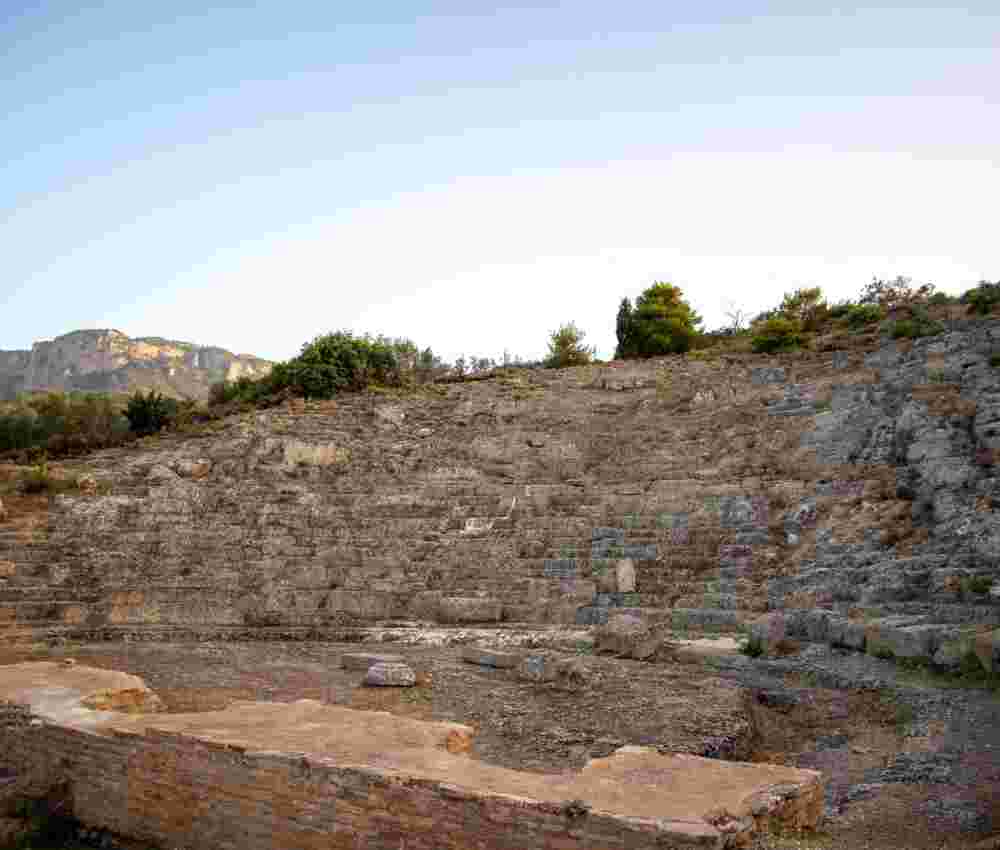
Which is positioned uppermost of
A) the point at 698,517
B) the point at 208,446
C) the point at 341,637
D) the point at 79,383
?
the point at 79,383

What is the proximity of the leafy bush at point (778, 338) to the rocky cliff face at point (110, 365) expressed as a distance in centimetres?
5926

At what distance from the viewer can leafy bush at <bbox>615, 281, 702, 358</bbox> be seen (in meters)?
32.0

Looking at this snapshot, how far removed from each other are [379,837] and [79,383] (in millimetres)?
80842

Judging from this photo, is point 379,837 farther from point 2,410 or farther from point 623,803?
point 2,410

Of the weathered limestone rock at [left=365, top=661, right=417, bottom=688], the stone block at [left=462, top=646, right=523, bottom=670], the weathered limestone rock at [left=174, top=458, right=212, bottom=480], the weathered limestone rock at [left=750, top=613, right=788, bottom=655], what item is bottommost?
the stone block at [left=462, top=646, right=523, bottom=670]

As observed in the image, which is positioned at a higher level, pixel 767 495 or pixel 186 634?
pixel 767 495

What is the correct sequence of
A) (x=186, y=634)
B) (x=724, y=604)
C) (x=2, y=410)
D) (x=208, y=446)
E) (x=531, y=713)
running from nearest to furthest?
1. (x=531, y=713)
2. (x=724, y=604)
3. (x=186, y=634)
4. (x=208, y=446)
5. (x=2, y=410)

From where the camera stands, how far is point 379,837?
5168 mm

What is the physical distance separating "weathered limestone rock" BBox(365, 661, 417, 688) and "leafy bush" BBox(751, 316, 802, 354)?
60.8 ft

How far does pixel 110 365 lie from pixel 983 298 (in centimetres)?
7766

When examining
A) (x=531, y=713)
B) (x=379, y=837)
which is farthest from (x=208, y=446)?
(x=379, y=837)

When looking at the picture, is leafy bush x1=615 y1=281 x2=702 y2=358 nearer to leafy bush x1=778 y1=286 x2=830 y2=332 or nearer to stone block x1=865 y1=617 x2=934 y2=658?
leafy bush x1=778 y1=286 x2=830 y2=332

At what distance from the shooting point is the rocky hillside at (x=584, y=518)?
13.0 m

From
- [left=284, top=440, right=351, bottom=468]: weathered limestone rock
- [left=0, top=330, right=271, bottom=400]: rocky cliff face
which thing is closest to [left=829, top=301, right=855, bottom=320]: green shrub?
[left=284, top=440, right=351, bottom=468]: weathered limestone rock
